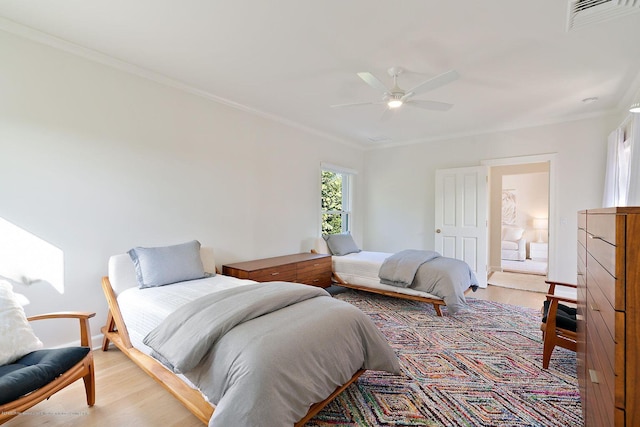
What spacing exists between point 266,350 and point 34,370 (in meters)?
1.22

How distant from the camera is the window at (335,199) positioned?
5.64 m

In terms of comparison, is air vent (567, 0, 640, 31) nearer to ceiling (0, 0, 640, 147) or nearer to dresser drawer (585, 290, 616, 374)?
ceiling (0, 0, 640, 147)

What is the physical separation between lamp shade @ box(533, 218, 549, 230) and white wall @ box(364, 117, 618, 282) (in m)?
4.21

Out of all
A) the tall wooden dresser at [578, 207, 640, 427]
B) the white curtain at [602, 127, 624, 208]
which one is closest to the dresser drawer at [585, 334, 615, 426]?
the tall wooden dresser at [578, 207, 640, 427]

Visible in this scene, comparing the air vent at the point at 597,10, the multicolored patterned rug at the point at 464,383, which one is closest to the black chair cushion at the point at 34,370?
the multicolored patterned rug at the point at 464,383

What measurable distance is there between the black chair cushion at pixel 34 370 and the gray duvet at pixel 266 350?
405mm

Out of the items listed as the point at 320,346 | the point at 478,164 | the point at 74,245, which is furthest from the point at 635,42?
the point at 74,245

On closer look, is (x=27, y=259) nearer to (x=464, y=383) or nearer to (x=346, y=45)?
(x=346, y=45)

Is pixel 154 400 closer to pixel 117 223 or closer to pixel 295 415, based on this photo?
pixel 295 415

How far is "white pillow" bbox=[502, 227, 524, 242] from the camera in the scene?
774 cm

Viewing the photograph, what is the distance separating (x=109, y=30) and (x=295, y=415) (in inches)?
121

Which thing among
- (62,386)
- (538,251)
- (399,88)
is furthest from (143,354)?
(538,251)

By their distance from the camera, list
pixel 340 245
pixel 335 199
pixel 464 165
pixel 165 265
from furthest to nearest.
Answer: pixel 335 199
pixel 464 165
pixel 340 245
pixel 165 265

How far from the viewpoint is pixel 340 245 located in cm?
498
